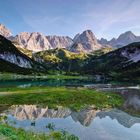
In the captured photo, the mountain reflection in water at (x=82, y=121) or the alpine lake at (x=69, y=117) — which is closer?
the alpine lake at (x=69, y=117)

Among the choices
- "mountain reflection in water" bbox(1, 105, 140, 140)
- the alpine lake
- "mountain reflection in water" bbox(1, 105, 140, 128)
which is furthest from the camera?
"mountain reflection in water" bbox(1, 105, 140, 128)

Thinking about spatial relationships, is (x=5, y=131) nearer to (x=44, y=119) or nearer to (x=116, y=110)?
(x=44, y=119)

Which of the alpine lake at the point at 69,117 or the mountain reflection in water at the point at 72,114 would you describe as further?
the mountain reflection in water at the point at 72,114

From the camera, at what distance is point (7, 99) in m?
60.6

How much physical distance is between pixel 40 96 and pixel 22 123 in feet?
84.3

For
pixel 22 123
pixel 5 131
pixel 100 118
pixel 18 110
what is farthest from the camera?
pixel 18 110

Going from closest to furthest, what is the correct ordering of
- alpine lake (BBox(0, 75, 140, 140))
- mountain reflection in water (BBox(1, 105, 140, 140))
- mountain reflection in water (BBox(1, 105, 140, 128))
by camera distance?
alpine lake (BBox(0, 75, 140, 140))
mountain reflection in water (BBox(1, 105, 140, 140))
mountain reflection in water (BBox(1, 105, 140, 128))

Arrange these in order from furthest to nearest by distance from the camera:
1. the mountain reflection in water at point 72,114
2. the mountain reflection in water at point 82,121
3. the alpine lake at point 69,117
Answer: the mountain reflection in water at point 72,114 → the mountain reflection in water at point 82,121 → the alpine lake at point 69,117

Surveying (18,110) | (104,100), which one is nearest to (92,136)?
(18,110)

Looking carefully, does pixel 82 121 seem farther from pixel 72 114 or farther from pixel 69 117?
pixel 72 114

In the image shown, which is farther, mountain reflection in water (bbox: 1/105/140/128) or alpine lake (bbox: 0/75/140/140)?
mountain reflection in water (bbox: 1/105/140/128)

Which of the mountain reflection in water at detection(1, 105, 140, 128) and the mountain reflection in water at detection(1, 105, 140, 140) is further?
the mountain reflection in water at detection(1, 105, 140, 128)

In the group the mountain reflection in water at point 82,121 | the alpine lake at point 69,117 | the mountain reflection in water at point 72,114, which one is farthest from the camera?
the mountain reflection in water at point 72,114

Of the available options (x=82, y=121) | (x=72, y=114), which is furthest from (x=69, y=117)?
(x=82, y=121)
